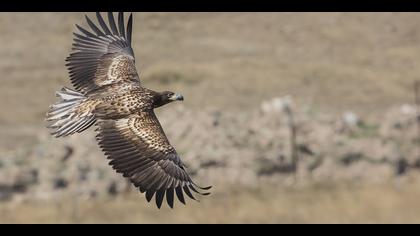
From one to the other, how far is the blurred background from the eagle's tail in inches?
489

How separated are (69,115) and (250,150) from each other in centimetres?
1770

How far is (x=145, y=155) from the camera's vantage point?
50.5ft

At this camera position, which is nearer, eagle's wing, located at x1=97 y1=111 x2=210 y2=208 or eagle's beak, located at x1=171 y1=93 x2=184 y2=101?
eagle's wing, located at x1=97 y1=111 x2=210 y2=208

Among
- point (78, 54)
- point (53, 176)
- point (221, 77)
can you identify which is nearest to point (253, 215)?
point (53, 176)

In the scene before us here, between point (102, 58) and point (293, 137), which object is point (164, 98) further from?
point (293, 137)

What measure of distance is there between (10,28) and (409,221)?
3464 cm

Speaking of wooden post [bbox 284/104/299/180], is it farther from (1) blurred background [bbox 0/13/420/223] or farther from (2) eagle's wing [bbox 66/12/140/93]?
(2) eagle's wing [bbox 66/12/140/93]

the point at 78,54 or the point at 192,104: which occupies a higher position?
the point at 192,104

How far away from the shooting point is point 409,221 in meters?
28.1

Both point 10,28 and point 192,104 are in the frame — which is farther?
point 10,28

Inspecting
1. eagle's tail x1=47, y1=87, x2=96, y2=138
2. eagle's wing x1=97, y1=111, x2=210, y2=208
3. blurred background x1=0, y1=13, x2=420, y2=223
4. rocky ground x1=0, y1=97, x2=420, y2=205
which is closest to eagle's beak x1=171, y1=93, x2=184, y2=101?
eagle's wing x1=97, y1=111, x2=210, y2=208

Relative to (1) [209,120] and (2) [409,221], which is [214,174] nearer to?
(1) [209,120]

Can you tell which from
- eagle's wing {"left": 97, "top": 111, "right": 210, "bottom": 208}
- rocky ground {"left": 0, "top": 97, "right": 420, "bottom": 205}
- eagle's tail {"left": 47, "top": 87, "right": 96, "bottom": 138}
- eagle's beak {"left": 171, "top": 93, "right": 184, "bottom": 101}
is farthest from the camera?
rocky ground {"left": 0, "top": 97, "right": 420, "bottom": 205}

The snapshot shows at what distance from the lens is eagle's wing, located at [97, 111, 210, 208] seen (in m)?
15.1
